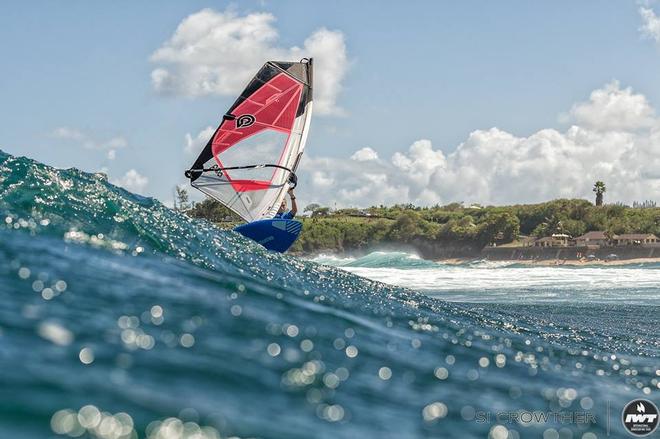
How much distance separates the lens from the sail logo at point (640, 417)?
5016mm

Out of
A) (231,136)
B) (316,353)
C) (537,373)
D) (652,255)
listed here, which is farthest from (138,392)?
(652,255)

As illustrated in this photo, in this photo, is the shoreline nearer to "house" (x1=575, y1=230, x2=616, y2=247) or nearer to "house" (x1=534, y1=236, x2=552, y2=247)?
"house" (x1=534, y1=236, x2=552, y2=247)

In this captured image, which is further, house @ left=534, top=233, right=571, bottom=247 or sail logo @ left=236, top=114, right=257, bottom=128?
house @ left=534, top=233, right=571, bottom=247

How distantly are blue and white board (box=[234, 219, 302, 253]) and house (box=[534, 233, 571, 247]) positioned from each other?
81.2 metres

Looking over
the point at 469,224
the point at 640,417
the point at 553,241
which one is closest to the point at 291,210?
the point at 640,417

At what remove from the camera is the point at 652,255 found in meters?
88.7

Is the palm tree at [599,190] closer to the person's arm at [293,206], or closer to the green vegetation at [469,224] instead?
the green vegetation at [469,224]

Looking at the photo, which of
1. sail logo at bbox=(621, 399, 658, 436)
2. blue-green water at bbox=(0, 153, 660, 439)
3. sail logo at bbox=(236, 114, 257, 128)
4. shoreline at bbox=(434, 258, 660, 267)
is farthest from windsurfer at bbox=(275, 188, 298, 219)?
shoreline at bbox=(434, 258, 660, 267)

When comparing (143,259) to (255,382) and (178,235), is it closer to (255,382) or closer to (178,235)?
(178,235)

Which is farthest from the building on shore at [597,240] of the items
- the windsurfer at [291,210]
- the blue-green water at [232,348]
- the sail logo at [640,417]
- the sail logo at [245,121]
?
the sail logo at [640,417]

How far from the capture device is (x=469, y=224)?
117625mm

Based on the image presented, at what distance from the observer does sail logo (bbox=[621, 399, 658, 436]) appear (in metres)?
5.02

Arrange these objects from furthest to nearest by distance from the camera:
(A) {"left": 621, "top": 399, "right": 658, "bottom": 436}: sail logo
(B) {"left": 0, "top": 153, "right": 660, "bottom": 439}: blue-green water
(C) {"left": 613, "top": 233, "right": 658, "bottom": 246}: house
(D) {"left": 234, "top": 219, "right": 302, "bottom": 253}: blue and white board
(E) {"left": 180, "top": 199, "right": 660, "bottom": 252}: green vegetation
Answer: (E) {"left": 180, "top": 199, "right": 660, "bottom": 252}: green vegetation
(C) {"left": 613, "top": 233, "right": 658, "bottom": 246}: house
(D) {"left": 234, "top": 219, "right": 302, "bottom": 253}: blue and white board
(A) {"left": 621, "top": 399, "right": 658, "bottom": 436}: sail logo
(B) {"left": 0, "top": 153, "right": 660, "bottom": 439}: blue-green water

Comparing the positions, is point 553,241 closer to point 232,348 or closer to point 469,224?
point 469,224
